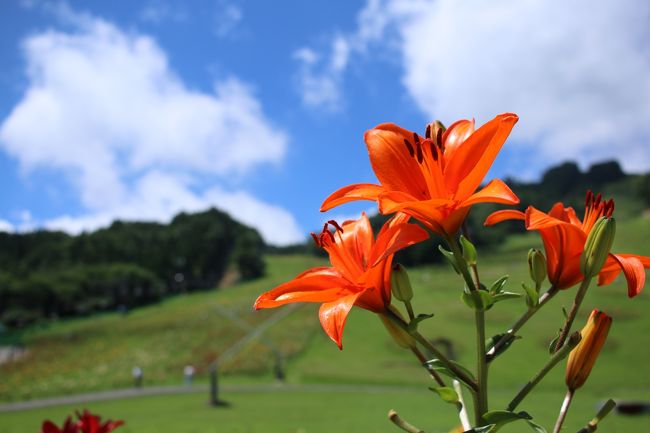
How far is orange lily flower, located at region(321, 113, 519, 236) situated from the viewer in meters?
0.88

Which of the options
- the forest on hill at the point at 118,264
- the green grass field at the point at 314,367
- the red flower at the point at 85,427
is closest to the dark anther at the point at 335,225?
the red flower at the point at 85,427

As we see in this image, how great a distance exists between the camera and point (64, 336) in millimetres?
30656

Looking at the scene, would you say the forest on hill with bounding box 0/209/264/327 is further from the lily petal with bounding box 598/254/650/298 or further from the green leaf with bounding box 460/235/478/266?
the lily petal with bounding box 598/254/650/298

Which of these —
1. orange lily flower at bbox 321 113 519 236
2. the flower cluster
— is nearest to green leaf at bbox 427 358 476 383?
the flower cluster

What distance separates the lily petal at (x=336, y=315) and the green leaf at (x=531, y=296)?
343 millimetres

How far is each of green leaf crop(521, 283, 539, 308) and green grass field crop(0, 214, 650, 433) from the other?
15.6 feet

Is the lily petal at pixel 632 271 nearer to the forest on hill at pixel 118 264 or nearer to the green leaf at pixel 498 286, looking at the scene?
the green leaf at pixel 498 286

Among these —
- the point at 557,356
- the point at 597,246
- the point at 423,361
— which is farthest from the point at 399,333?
the point at 597,246

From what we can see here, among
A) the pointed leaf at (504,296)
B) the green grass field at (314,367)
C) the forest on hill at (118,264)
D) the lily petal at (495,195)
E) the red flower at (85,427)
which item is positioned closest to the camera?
the lily petal at (495,195)

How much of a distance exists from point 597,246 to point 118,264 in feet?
199

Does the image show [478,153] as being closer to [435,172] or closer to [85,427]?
[435,172]

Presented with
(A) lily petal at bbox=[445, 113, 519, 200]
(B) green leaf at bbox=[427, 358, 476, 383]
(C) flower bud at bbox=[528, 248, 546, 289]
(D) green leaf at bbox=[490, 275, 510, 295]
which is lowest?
(B) green leaf at bbox=[427, 358, 476, 383]

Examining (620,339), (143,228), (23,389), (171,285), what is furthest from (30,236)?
(620,339)

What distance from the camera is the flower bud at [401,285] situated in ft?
3.26
